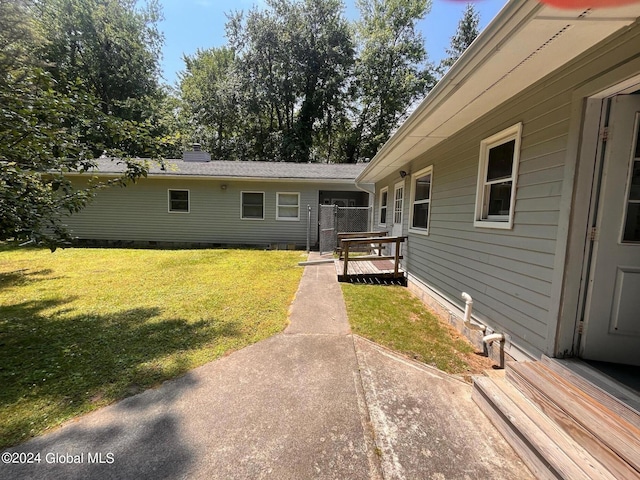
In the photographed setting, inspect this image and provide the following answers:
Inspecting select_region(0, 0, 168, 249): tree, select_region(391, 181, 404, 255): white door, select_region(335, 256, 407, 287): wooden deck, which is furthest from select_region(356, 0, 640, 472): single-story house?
select_region(0, 0, 168, 249): tree

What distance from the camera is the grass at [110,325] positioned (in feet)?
7.52

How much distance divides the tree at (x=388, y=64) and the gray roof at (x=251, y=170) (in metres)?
10.8

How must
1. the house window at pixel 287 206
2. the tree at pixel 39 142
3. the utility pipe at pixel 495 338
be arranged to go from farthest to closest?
the house window at pixel 287 206 < the tree at pixel 39 142 < the utility pipe at pixel 495 338

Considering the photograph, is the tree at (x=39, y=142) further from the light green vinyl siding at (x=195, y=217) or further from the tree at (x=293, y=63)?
the tree at (x=293, y=63)

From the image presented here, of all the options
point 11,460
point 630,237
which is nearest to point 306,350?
point 11,460

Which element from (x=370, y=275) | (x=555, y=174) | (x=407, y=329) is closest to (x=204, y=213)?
(x=370, y=275)

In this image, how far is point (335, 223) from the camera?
376 inches

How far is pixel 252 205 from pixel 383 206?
513 cm

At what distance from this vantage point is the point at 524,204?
267 centimetres

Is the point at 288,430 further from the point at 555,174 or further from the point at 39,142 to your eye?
the point at 39,142

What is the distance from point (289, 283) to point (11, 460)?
14.2ft

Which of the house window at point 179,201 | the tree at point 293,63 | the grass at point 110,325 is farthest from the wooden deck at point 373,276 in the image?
the tree at point 293,63

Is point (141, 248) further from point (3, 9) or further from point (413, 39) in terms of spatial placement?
point (413, 39)

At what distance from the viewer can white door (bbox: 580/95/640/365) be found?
6.48 feet
